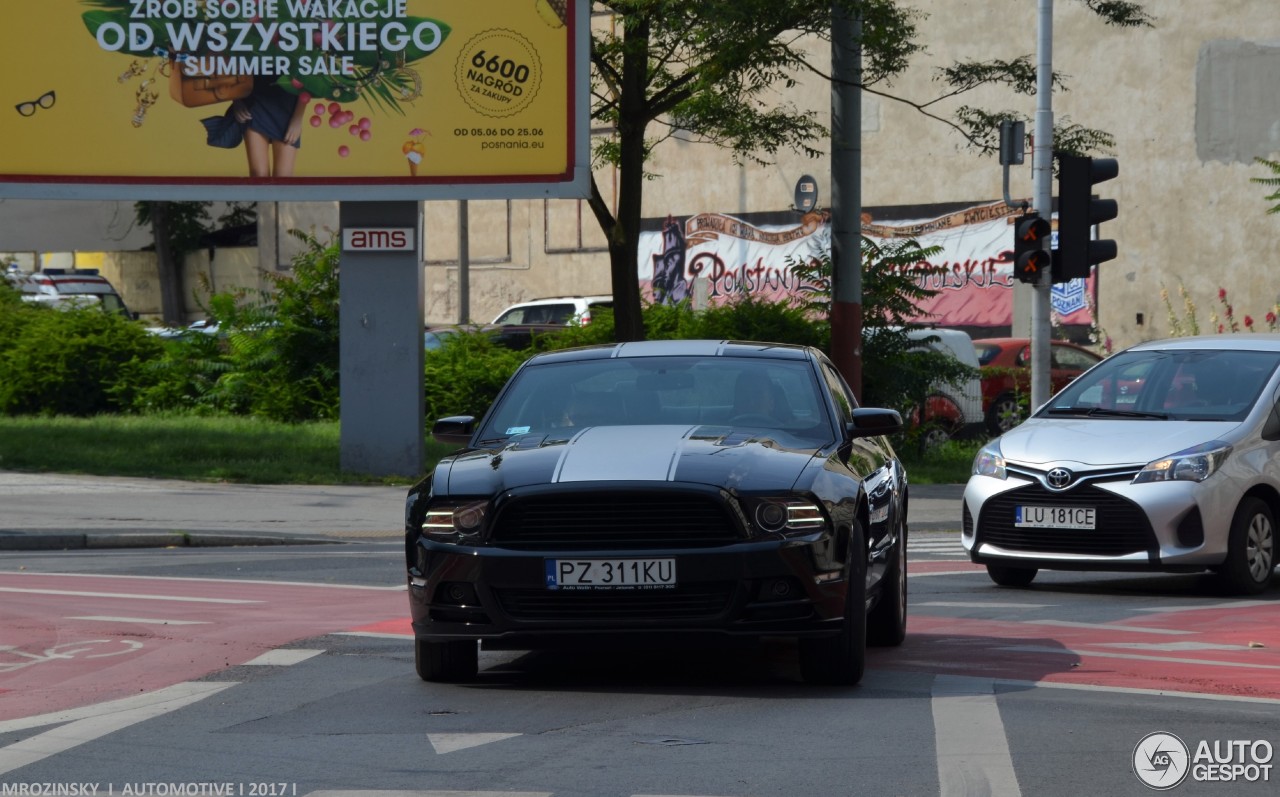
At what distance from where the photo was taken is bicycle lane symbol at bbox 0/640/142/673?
9195 millimetres

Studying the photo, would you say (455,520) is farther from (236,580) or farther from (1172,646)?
(236,580)

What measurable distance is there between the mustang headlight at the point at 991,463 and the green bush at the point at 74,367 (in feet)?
60.6

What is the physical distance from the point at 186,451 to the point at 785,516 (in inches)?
637

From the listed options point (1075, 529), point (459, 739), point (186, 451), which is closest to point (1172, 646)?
point (1075, 529)

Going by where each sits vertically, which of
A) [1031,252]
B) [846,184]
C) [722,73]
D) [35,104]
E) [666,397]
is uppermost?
[722,73]

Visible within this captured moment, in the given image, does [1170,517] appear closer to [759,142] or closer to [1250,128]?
[759,142]

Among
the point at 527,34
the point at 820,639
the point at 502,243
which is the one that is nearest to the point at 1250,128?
the point at 502,243

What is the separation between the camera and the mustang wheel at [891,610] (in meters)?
9.46

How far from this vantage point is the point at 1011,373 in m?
27.5

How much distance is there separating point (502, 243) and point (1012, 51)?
1563cm

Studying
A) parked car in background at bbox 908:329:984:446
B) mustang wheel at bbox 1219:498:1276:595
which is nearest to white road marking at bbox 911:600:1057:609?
mustang wheel at bbox 1219:498:1276:595
